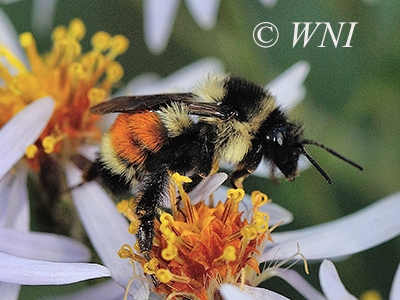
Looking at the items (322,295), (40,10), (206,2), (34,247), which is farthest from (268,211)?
(40,10)

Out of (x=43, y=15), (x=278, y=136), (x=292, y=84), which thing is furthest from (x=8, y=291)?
(x=43, y=15)

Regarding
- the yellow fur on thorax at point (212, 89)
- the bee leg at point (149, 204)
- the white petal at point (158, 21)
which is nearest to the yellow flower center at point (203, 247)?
the bee leg at point (149, 204)

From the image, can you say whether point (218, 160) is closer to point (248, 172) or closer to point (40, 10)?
point (248, 172)

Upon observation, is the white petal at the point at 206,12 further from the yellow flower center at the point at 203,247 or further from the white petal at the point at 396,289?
the white petal at the point at 396,289

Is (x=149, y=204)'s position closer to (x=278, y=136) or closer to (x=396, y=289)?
(x=278, y=136)

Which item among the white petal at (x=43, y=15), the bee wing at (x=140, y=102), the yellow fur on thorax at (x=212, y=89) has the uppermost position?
the white petal at (x=43, y=15)
